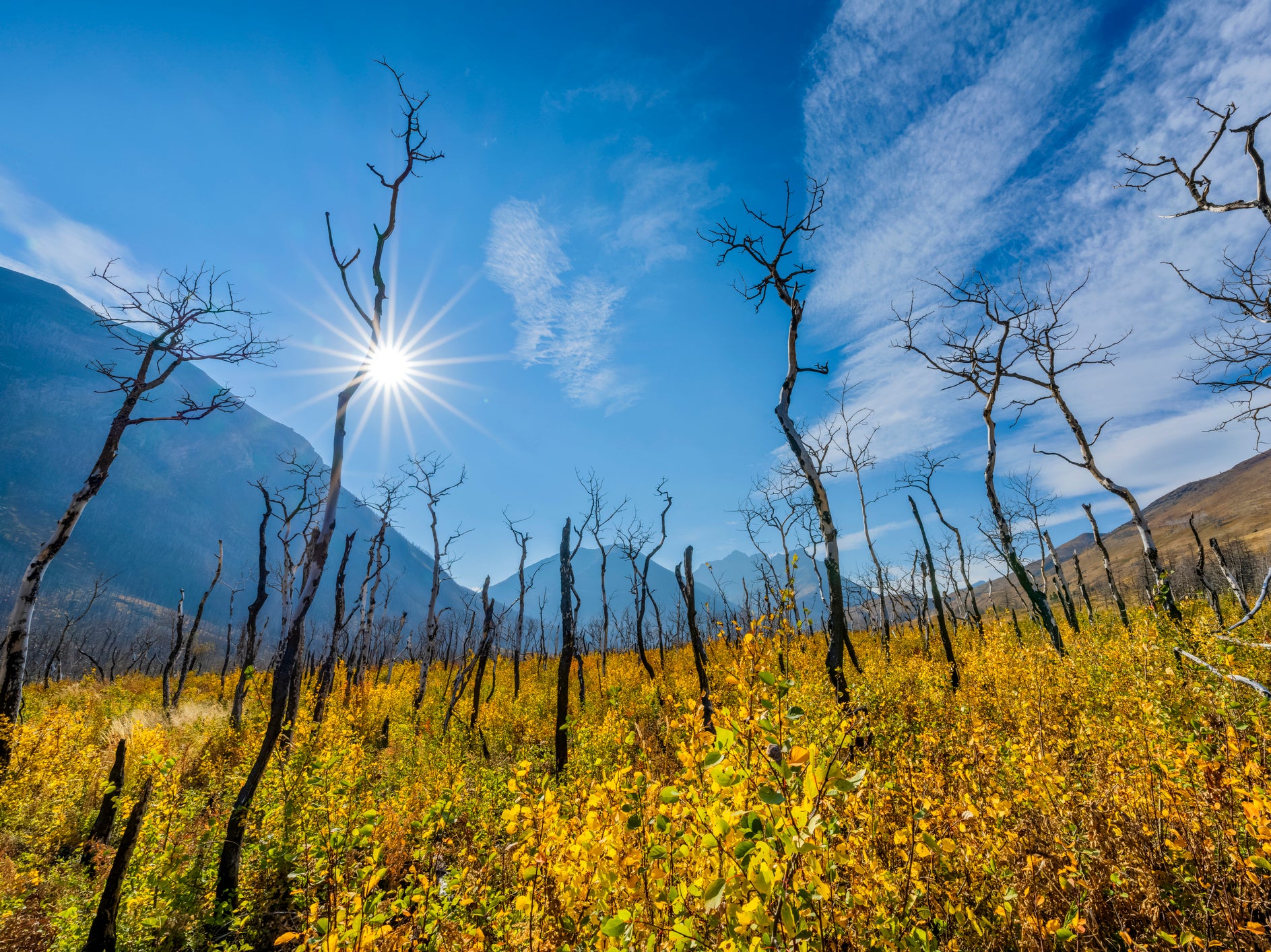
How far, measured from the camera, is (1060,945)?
109 inches

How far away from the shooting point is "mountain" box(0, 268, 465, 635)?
345 feet

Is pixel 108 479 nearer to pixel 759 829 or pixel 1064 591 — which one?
pixel 759 829

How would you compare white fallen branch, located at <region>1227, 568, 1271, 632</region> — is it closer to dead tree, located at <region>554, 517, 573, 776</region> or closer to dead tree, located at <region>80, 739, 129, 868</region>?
dead tree, located at <region>554, 517, 573, 776</region>

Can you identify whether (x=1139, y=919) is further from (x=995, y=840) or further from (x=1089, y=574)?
(x=1089, y=574)

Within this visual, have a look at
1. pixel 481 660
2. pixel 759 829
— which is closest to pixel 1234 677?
pixel 759 829

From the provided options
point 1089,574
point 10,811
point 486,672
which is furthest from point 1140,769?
point 1089,574

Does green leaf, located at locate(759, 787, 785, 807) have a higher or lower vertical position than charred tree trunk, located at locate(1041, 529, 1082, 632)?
lower

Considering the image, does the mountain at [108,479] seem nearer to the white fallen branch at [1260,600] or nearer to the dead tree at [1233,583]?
the dead tree at [1233,583]

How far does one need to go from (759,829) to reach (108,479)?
21454 cm

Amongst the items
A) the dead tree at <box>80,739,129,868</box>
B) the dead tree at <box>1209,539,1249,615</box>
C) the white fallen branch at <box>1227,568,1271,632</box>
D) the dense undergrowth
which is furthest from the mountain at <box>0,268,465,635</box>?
the white fallen branch at <box>1227,568,1271,632</box>

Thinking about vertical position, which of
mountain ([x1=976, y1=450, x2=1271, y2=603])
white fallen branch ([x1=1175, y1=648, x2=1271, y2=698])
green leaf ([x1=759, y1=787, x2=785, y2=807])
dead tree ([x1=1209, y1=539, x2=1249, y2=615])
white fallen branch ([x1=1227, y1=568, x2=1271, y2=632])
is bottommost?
green leaf ([x1=759, y1=787, x2=785, y2=807])

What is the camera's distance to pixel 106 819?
240 inches

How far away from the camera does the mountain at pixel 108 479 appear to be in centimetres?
10525

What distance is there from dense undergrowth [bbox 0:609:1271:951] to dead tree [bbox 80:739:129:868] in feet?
0.79
